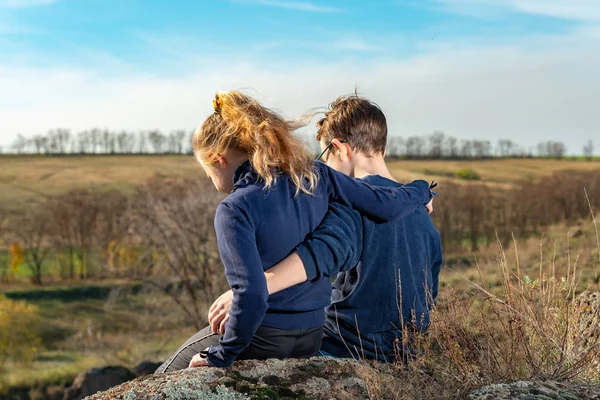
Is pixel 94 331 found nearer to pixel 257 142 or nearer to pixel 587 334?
pixel 587 334

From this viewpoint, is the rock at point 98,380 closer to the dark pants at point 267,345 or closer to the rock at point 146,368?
the rock at point 146,368

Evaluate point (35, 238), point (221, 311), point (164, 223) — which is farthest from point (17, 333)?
point (221, 311)

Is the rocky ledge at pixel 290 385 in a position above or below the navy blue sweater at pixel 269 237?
below

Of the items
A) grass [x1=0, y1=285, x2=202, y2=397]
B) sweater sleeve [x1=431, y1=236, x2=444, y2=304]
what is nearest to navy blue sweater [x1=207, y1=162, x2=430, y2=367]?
sweater sleeve [x1=431, y1=236, x2=444, y2=304]

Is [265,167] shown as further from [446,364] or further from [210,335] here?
[446,364]

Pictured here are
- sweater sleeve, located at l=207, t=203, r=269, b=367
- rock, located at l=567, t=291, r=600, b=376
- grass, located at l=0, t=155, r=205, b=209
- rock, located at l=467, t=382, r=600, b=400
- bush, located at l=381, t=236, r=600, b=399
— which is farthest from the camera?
grass, located at l=0, t=155, r=205, b=209

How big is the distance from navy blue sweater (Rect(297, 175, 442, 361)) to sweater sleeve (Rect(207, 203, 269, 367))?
61 centimetres

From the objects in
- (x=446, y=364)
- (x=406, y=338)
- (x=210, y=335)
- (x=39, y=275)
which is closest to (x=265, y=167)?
(x=210, y=335)

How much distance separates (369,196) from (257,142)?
0.59m

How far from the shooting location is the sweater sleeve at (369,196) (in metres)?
3.01

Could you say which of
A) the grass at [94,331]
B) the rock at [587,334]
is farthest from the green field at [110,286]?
the rock at [587,334]

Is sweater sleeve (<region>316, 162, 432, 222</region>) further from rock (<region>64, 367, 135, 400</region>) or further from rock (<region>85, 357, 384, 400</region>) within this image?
rock (<region>64, 367, 135, 400</region>)

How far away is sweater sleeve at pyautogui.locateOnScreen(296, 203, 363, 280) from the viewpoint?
280 cm

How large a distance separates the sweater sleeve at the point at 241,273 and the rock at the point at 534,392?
112 cm
